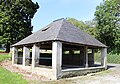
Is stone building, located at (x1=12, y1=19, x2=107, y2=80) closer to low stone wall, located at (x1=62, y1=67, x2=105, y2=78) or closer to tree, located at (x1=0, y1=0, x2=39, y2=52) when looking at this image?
low stone wall, located at (x1=62, y1=67, x2=105, y2=78)

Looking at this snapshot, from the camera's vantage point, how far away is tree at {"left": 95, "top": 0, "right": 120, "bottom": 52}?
41.8 meters

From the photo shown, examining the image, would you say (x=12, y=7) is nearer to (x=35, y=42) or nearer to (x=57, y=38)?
(x=35, y=42)

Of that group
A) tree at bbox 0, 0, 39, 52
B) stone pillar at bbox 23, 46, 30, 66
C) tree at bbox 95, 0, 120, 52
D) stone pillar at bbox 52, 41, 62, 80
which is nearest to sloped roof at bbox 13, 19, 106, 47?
stone pillar at bbox 52, 41, 62, 80

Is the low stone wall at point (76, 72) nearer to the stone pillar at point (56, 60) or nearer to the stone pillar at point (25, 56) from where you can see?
the stone pillar at point (56, 60)

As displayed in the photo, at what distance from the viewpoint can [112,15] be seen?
42781 mm

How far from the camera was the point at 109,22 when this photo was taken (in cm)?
4206

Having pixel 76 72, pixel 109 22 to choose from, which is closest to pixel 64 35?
pixel 76 72

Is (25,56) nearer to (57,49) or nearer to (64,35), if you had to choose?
(64,35)

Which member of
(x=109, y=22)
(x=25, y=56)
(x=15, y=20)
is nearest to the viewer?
(x=25, y=56)

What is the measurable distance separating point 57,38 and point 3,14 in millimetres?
22233

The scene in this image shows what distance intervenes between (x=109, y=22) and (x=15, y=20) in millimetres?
19102

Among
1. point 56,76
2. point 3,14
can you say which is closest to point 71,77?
point 56,76

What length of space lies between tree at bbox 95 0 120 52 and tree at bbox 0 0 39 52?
14.7 metres

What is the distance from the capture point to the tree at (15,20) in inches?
1359
